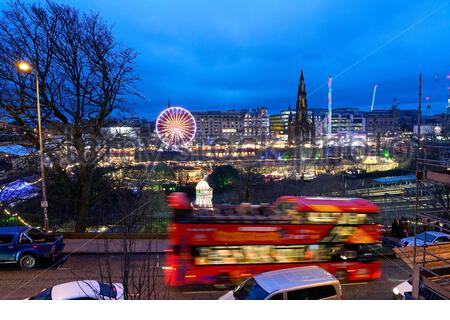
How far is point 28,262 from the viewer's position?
8414 millimetres

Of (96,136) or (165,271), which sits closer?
(165,271)

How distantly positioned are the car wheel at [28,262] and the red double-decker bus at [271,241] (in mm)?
3743

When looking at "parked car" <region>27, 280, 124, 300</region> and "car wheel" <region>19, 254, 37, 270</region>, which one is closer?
"parked car" <region>27, 280, 124, 300</region>

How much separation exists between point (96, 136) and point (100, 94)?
212cm

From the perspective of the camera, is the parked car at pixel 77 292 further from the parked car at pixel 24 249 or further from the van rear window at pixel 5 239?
the van rear window at pixel 5 239

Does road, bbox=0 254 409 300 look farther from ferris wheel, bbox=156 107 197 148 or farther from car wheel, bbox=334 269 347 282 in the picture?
ferris wheel, bbox=156 107 197 148

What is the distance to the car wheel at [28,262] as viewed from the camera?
8352mm

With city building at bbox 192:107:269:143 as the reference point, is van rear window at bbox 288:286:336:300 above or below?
below

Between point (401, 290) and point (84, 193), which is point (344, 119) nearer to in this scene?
point (84, 193)

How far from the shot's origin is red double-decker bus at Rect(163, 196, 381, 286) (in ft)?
24.7

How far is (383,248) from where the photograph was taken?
10.1 metres

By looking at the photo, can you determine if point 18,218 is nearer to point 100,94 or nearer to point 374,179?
point 100,94

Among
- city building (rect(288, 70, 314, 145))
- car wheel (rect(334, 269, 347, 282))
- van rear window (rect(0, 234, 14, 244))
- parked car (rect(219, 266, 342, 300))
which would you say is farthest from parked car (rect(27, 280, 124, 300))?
city building (rect(288, 70, 314, 145))
